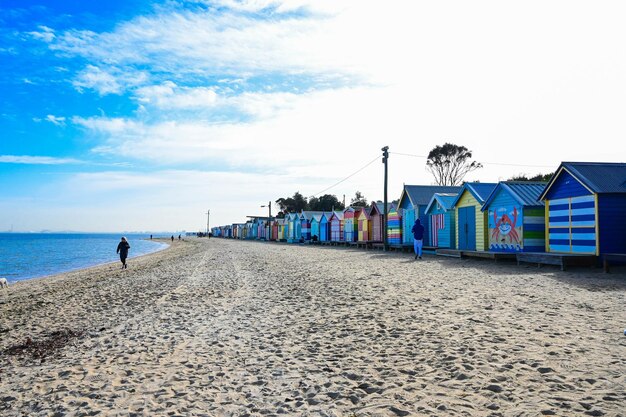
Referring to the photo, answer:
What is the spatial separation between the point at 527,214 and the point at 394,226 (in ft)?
45.5

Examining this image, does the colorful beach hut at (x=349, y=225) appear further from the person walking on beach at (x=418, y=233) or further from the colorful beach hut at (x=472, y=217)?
the person walking on beach at (x=418, y=233)

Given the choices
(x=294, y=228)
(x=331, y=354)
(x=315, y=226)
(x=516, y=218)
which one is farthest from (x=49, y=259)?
(x=331, y=354)

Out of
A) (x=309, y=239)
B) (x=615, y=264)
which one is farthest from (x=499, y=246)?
(x=309, y=239)

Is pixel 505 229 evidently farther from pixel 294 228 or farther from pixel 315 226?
pixel 294 228

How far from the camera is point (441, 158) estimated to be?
64500 mm

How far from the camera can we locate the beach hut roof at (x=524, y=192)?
1856cm

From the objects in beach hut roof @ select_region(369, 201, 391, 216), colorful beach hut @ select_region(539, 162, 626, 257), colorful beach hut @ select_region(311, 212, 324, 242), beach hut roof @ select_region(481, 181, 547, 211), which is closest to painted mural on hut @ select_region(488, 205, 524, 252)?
beach hut roof @ select_region(481, 181, 547, 211)

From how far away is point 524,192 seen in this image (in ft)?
63.6

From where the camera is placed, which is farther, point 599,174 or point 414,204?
point 414,204

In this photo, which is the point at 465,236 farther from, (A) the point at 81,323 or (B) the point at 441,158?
(B) the point at 441,158

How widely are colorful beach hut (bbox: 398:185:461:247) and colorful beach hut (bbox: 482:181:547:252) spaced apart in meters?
7.05

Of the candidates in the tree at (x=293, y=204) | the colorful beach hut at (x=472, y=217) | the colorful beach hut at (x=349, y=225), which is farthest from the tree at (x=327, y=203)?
the colorful beach hut at (x=472, y=217)

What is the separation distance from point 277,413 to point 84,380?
109 inches

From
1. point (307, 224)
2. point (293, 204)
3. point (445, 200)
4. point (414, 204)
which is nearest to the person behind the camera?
point (445, 200)
